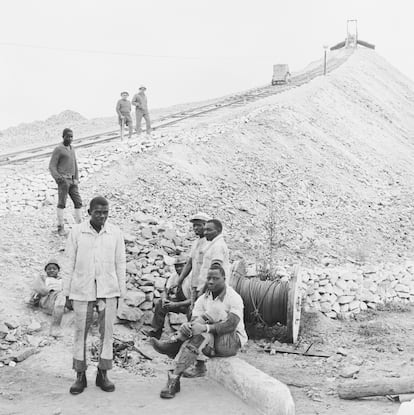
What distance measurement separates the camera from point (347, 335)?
9914 mm

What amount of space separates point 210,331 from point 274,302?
295 cm

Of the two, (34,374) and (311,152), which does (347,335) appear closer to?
(34,374)

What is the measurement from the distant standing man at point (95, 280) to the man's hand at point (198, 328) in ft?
2.67

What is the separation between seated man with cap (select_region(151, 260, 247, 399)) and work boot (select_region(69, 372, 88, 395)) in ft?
2.55

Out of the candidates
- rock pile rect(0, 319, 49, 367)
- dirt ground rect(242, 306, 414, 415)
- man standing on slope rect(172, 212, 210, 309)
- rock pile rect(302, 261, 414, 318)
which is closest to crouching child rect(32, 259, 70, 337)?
rock pile rect(0, 319, 49, 367)

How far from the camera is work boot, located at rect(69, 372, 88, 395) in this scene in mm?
6078

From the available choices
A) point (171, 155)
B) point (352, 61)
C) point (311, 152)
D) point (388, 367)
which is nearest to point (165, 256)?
point (388, 367)

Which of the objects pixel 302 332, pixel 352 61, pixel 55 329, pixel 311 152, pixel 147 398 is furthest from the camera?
pixel 352 61

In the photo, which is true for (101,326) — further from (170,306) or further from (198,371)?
(170,306)

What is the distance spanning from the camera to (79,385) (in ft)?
20.1

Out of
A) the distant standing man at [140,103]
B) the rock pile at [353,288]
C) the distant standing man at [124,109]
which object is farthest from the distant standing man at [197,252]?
the distant standing man at [140,103]

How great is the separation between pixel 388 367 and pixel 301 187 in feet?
26.0

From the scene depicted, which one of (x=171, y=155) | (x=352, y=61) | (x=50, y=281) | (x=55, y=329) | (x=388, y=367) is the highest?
(x=352, y=61)

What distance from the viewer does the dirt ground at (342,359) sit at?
6.62m
